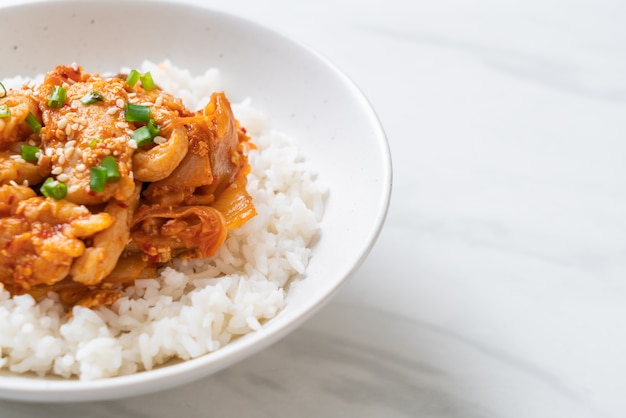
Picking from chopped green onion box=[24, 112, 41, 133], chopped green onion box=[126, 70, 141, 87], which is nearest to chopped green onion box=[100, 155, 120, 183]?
chopped green onion box=[24, 112, 41, 133]

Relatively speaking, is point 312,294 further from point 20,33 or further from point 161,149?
point 20,33

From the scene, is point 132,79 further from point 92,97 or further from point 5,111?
point 5,111

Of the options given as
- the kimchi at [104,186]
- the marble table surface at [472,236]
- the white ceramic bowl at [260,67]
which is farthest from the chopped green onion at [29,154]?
the white ceramic bowl at [260,67]

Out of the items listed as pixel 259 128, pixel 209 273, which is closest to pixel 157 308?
pixel 209 273

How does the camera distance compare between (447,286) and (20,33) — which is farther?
(20,33)

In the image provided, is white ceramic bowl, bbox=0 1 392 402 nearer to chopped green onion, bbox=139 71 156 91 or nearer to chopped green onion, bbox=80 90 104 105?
chopped green onion, bbox=139 71 156 91

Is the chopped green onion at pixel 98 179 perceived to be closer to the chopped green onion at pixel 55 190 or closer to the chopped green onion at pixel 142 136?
the chopped green onion at pixel 55 190
